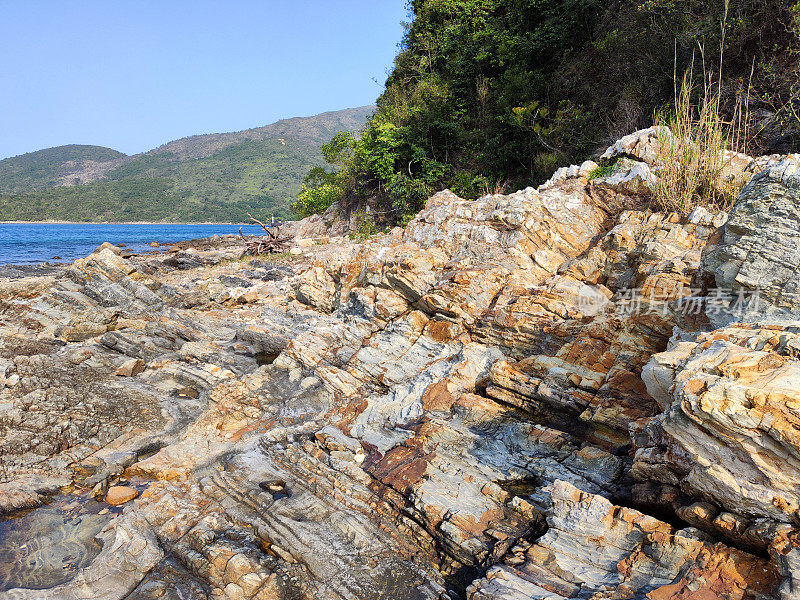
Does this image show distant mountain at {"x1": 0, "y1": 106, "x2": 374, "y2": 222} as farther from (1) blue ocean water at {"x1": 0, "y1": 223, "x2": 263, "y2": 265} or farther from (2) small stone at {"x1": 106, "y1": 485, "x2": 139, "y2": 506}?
(2) small stone at {"x1": 106, "y1": 485, "x2": 139, "y2": 506}

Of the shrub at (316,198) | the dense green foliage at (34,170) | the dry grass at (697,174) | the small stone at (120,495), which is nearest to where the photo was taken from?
the small stone at (120,495)

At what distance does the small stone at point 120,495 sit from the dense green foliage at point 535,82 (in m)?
9.60

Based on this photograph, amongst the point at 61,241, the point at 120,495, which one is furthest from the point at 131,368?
the point at 61,241

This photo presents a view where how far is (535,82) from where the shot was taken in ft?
49.0

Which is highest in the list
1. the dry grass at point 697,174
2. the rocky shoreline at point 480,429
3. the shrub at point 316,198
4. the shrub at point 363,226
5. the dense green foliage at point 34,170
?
the dense green foliage at point 34,170

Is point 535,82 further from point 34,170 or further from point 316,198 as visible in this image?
point 34,170

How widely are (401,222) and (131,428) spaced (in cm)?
1296

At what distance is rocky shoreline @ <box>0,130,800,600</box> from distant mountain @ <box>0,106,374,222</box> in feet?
236

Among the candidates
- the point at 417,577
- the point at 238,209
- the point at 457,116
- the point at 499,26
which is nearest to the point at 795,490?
the point at 417,577

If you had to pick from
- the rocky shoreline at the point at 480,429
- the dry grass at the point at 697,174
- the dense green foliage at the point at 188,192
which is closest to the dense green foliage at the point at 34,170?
the dense green foliage at the point at 188,192

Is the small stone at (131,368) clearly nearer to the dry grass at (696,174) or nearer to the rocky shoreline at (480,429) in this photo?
the rocky shoreline at (480,429)

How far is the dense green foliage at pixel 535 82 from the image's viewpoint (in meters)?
8.74

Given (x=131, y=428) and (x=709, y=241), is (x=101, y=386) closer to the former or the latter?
(x=131, y=428)

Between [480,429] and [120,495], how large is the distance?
167 inches
